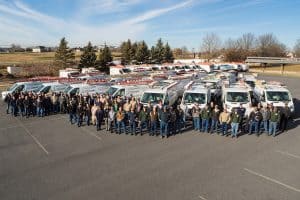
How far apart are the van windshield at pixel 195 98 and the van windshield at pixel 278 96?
362 centimetres

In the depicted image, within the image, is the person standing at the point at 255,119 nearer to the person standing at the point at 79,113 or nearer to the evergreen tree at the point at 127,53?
the person standing at the point at 79,113

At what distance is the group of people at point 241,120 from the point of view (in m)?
14.9

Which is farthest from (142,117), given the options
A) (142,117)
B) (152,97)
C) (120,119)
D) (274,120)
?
(274,120)

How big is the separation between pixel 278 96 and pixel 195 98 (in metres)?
4.62

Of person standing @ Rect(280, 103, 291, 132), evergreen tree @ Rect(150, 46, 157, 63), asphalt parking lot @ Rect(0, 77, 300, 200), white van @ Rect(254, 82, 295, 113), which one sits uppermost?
evergreen tree @ Rect(150, 46, 157, 63)

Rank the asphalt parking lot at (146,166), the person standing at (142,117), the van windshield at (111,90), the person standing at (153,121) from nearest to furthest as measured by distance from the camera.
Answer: the asphalt parking lot at (146,166)
the person standing at (153,121)
the person standing at (142,117)
the van windshield at (111,90)

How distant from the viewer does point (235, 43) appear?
383 ft

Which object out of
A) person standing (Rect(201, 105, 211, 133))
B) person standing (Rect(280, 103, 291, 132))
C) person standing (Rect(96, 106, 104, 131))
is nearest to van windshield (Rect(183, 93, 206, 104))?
person standing (Rect(201, 105, 211, 133))

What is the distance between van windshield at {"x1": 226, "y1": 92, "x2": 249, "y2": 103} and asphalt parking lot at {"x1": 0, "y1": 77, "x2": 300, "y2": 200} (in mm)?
2969

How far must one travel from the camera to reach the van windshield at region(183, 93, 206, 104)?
1806 cm

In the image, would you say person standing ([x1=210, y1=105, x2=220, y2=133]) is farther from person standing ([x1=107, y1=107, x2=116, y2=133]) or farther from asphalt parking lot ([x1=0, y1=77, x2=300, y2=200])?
person standing ([x1=107, y1=107, x2=116, y2=133])

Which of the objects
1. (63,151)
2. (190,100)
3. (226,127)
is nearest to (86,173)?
(63,151)

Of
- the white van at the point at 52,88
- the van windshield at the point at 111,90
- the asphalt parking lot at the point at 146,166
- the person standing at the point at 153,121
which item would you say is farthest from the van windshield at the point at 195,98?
the white van at the point at 52,88

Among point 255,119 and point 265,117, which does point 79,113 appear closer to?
point 255,119
